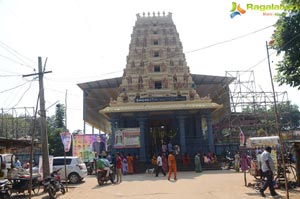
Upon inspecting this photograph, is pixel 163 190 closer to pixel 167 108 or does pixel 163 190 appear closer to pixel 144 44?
pixel 167 108

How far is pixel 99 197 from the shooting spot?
1094 centimetres

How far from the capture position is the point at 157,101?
82.9 feet

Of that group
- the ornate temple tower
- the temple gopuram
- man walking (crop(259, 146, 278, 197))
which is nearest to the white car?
the temple gopuram

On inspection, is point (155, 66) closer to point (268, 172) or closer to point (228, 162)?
point (228, 162)

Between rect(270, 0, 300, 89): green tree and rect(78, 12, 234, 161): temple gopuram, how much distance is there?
13.8m

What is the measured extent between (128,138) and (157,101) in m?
4.26

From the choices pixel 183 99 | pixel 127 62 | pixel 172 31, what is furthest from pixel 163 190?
pixel 172 31

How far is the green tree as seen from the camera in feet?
32.1

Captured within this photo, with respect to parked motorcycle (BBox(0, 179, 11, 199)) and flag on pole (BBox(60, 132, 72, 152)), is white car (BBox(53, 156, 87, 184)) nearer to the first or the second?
flag on pole (BBox(60, 132, 72, 152))

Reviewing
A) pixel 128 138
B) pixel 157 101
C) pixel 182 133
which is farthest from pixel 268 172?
pixel 157 101

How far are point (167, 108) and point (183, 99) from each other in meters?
2.35

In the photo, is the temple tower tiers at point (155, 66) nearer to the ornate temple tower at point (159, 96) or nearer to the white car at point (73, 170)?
the ornate temple tower at point (159, 96)

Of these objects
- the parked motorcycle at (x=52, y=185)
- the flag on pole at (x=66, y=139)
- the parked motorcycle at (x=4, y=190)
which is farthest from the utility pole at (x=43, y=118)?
the parked motorcycle at (x=4, y=190)

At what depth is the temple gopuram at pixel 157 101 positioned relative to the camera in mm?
24438
